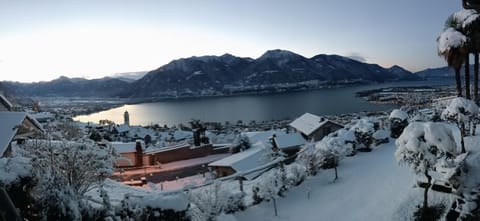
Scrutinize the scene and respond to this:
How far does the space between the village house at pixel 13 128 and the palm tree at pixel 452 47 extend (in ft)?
48.6

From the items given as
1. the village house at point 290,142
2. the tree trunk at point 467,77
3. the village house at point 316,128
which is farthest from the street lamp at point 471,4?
the village house at point 316,128

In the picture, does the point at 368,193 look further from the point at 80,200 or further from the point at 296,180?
the point at 80,200

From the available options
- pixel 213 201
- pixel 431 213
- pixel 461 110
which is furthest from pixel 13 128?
pixel 461 110

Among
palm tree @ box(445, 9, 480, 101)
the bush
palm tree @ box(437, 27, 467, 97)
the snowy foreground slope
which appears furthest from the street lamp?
palm tree @ box(437, 27, 467, 97)

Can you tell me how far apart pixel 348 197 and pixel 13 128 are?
34.7 ft

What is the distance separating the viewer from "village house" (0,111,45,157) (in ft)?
40.9

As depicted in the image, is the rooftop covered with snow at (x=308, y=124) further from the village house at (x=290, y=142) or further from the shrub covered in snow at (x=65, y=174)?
the shrub covered in snow at (x=65, y=174)

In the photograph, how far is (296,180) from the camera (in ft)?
39.0

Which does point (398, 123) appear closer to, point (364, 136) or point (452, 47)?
point (364, 136)

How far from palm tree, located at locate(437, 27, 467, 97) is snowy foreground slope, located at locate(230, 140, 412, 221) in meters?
4.86

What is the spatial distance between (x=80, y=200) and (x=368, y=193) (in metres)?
7.29

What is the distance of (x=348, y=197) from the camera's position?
1059cm

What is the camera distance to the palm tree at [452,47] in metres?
14.6

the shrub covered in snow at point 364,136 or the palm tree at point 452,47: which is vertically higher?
the palm tree at point 452,47
